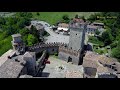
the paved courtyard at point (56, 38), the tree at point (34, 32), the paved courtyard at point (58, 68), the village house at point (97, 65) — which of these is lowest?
the paved courtyard at point (58, 68)

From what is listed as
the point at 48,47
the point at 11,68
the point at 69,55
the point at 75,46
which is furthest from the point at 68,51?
the point at 11,68

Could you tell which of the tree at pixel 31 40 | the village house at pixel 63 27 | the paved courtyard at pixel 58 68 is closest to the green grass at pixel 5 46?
the tree at pixel 31 40

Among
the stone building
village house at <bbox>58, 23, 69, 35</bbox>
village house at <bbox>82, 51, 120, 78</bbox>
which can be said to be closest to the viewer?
village house at <bbox>82, 51, 120, 78</bbox>

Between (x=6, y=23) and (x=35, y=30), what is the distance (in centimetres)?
608

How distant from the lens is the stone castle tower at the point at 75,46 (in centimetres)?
1438

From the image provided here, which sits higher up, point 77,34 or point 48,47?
point 77,34

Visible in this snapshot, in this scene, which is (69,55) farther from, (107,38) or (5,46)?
(107,38)

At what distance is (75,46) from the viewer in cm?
1516

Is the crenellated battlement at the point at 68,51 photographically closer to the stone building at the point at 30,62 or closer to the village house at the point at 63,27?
the stone building at the point at 30,62

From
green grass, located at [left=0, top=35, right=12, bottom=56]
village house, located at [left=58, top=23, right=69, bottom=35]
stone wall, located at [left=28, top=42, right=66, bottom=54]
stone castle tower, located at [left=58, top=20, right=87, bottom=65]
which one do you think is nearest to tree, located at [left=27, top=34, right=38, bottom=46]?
stone wall, located at [left=28, top=42, right=66, bottom=54]

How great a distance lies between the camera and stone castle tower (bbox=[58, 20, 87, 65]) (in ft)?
47.2

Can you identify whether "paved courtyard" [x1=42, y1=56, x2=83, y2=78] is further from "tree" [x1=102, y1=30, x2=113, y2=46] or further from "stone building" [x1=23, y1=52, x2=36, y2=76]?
"tree" [x1=102, y1=30, x2=113, y2=46]

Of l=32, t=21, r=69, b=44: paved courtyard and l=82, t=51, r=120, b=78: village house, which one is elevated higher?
l=32, t=21, r=69, b=44: paved courtyard
